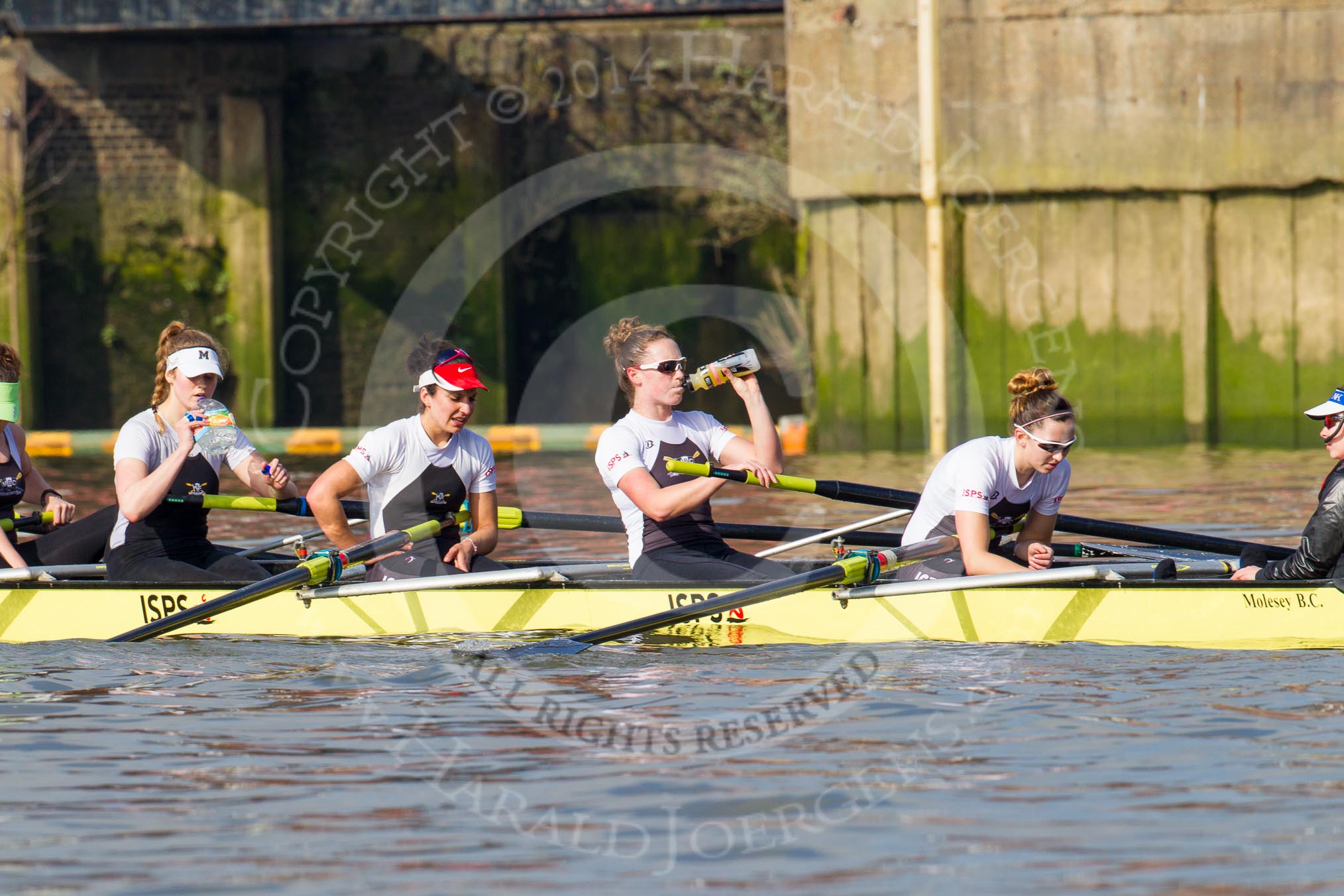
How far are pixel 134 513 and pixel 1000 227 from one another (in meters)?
11.2

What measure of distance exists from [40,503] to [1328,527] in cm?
671

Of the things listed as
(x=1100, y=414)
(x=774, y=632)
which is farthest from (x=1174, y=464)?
(x=774, y=632)

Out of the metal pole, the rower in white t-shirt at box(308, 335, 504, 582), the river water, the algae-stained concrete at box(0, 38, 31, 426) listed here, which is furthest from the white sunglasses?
the algae-stained concrete at box(0, 38, 31, 426)

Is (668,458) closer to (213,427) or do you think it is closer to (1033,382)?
(1033,382)

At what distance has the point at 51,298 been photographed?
22266 mm

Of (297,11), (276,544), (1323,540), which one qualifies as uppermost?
(297,11)

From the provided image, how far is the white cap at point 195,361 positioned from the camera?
8016mm

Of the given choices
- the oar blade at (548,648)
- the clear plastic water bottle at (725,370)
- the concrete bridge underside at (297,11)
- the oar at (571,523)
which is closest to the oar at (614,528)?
the oar at (571,523)

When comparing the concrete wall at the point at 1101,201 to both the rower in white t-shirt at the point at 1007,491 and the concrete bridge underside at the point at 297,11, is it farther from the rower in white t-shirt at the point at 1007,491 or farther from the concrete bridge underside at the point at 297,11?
the rower in white t-shirt at the point at 1007,491

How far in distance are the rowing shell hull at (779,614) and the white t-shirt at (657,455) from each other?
0.34m

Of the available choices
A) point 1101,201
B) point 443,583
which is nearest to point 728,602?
point 443,583

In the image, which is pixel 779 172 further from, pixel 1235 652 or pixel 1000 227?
pixel 1235 652

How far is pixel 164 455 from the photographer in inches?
326

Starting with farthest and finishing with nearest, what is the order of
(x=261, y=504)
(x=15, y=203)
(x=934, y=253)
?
1. (x=15, y=203)
2. (x=934, y=253)
3. (x=261, y=504)
